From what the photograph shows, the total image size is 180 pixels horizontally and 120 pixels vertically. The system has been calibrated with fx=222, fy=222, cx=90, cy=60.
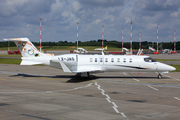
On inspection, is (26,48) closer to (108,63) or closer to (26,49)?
(26,49)

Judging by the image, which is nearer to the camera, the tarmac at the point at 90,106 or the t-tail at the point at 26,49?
the tarmac at the point at 90,106

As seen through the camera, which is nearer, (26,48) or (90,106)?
(90,106)

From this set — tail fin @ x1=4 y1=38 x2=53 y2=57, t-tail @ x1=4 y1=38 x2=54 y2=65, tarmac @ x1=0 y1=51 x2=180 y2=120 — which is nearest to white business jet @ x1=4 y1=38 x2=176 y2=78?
t-tail @ x1=4 y1=38 x2=54 y2=65

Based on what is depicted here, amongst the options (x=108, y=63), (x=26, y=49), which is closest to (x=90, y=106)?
(x=108, y=63)

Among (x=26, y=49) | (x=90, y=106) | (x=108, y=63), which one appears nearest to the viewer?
(x=90, y=106)

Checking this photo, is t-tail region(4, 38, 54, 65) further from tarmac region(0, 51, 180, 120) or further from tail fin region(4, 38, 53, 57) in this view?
tarmac region(0, 51, 180, 120)

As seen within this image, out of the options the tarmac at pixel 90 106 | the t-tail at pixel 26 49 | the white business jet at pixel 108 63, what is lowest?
the tarmac at pixel 90 106

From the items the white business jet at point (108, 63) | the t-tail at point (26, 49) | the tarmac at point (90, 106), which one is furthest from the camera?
the t-tail at point (26, 49)

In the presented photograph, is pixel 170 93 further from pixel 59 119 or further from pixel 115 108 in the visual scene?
pixel 59 119

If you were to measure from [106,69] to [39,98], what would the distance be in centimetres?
1362

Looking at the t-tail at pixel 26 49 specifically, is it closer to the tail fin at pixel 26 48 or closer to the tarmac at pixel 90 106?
the tail fin at pixel 26 48

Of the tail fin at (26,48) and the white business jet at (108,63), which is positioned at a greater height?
the tail fin at (26,48)

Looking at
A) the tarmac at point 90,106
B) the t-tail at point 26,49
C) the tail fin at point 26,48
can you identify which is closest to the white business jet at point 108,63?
the t-tail at point 26,49

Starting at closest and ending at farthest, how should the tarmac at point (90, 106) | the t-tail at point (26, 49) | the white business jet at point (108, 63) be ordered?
the tarmac at point (90, 106) → the white business jet at point (108, 63) → the t-tail at point (26, 49)
